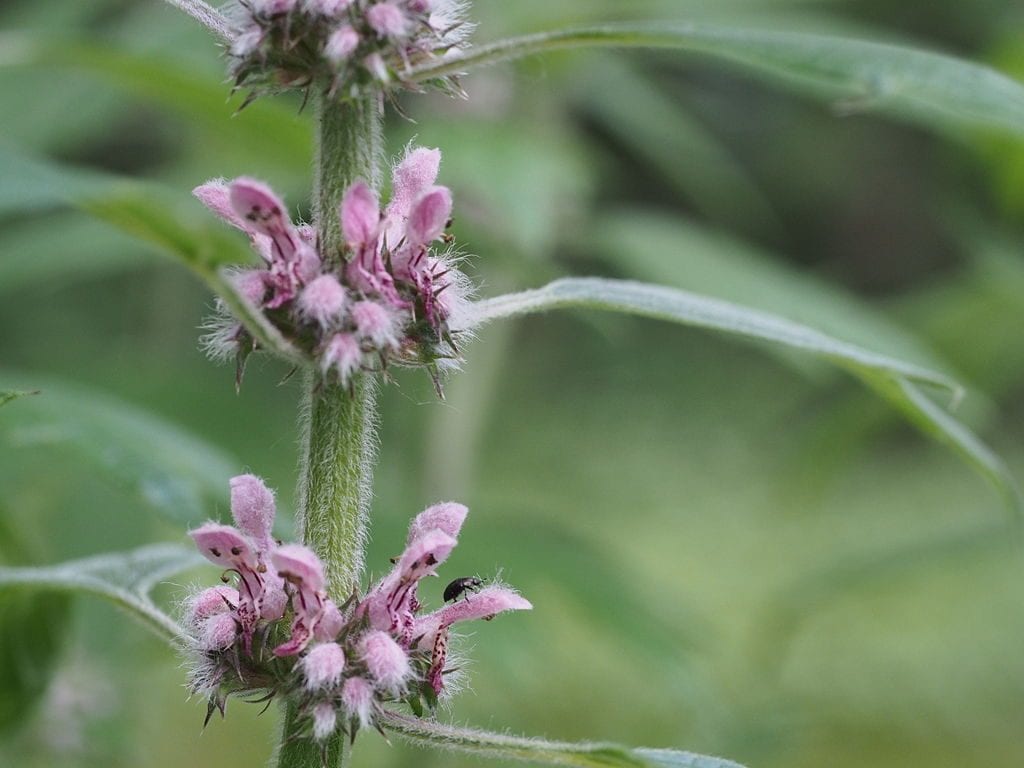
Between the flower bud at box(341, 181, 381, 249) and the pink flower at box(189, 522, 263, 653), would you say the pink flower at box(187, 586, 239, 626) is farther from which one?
the flower bud at box(341, 181, 381, 249)

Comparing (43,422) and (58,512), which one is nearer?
(43,422)

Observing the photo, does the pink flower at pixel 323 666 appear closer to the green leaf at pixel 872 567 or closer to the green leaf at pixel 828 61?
the green leaf at pixel 828 61

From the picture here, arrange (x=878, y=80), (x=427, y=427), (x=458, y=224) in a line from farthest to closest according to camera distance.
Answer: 1. (x=427, y=427)
2. (x=458, y=224)
3. (x=878, y=80)

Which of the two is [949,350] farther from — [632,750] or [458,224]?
[632,750]

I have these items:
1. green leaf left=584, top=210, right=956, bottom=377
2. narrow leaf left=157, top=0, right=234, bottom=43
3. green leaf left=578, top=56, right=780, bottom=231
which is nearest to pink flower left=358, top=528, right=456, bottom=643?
narrow leaf left=157, top=0, right=234, bottom=43

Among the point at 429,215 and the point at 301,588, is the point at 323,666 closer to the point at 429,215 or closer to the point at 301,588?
the point at 301,588

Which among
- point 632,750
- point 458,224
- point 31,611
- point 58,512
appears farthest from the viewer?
point 58,512

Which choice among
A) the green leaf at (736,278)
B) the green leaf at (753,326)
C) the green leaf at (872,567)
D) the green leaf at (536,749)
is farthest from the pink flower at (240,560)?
the green leaf at (872,567)

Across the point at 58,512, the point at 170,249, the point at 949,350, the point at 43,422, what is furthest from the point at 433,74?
the point at 949,350
